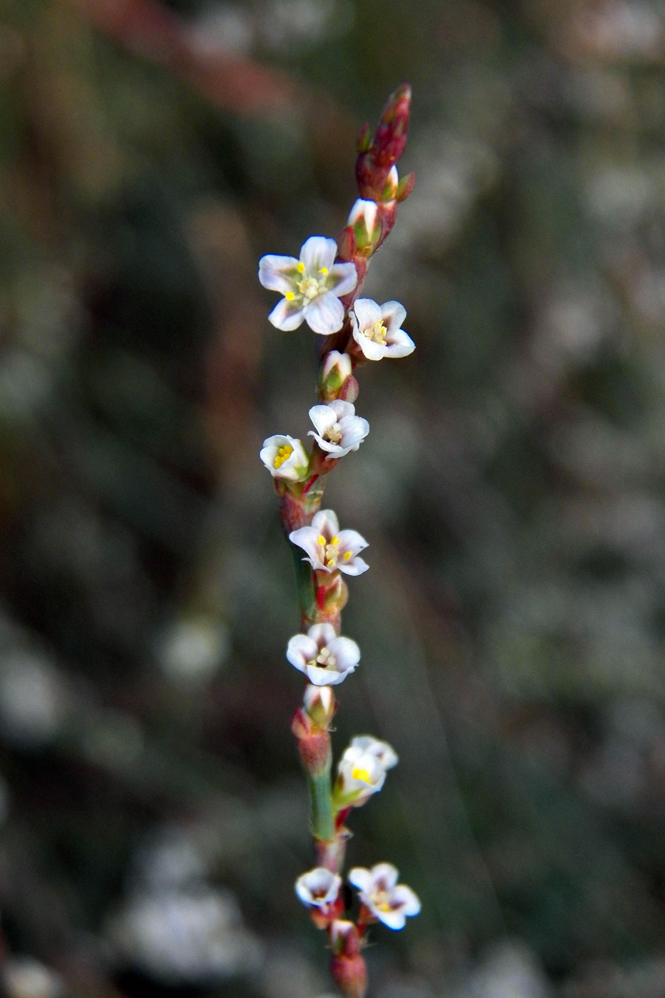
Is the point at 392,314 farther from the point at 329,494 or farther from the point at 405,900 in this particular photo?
the point at 329,494

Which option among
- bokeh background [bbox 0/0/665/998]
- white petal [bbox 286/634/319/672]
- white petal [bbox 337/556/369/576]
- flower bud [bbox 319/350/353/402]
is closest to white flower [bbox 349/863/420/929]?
white petal [bbox 286/634/319/672]

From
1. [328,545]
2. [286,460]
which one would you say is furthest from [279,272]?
[328,545]

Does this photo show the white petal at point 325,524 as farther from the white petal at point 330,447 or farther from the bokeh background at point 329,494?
the bokeh background at point 329,494

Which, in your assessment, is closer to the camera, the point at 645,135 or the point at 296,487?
the point at 296,487

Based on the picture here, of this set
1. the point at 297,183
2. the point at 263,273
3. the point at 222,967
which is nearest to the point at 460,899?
the point at 222,967

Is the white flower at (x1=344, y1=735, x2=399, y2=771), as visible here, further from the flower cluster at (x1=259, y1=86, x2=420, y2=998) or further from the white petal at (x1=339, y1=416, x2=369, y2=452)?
the white petal at (x1=339, y1=416, x2=369, y2=452)

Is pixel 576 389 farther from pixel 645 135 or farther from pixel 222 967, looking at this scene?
pixel 222 967
